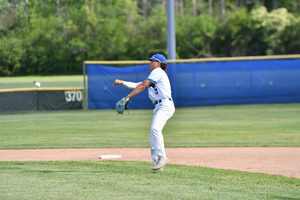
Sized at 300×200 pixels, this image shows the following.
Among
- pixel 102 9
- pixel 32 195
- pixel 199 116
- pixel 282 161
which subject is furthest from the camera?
pixel 102 9

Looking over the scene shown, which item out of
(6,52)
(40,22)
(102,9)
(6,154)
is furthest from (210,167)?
(102,9)

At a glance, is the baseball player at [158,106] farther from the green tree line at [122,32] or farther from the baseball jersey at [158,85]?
the green tree line at [122,32]

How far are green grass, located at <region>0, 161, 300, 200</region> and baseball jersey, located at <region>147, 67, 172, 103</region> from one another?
1214 mm

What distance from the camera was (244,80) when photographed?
24.0 metres

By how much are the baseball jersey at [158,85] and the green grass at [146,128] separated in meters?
Result: 4.83

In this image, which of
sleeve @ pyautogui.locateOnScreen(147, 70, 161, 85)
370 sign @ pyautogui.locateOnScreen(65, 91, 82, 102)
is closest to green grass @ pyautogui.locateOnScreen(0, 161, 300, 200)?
sleeve @ pyautogui.locateOnScreen(147, 70, 161, 85)

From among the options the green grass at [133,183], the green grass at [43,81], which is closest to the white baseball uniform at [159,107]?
the green grass at [133,183]

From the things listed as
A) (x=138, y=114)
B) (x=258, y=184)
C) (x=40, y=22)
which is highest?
(x=40, y=22)

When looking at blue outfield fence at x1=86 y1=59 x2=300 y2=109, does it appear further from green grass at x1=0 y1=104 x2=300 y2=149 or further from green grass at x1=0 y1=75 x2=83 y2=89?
green grass at x1=0 y1=75 x2=83 y2=89

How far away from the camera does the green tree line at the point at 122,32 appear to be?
930 inches

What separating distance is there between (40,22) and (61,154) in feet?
51.6

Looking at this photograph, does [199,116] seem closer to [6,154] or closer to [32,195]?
[6,154]

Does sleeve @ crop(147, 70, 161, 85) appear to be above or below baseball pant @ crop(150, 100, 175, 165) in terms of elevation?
above

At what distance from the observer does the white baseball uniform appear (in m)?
8.33
